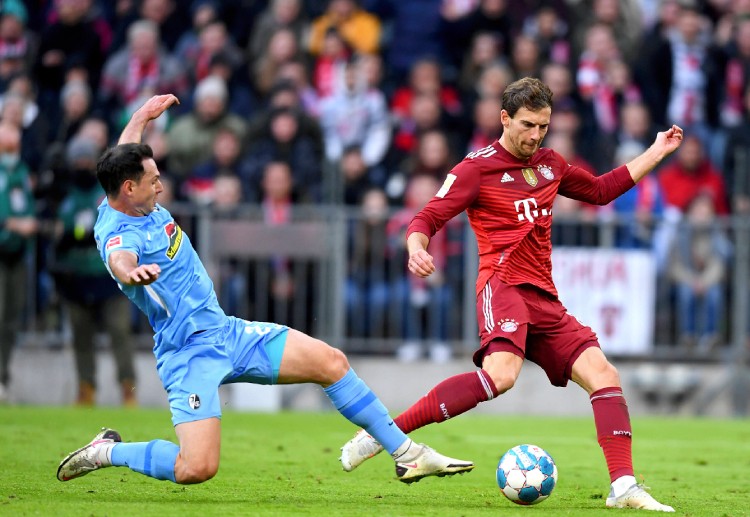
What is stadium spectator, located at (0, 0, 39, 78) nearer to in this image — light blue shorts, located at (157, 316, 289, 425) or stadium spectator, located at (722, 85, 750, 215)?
stadium spectator, located at (722, 85, 750, 215)

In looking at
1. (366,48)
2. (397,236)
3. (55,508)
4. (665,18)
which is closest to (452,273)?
(397,236)

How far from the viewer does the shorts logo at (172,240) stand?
314 inches

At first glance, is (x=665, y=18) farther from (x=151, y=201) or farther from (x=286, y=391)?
(x=151, y=201)

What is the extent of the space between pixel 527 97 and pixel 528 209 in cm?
69

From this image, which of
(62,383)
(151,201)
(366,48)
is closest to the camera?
(151,201)

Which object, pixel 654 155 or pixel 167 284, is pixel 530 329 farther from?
pixel 167 284

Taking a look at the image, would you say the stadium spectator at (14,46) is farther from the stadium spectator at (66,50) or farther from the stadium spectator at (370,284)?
the stadium spectator at (370,284)

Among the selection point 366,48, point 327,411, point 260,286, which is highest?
point 366,48

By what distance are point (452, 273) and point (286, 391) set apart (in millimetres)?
2413

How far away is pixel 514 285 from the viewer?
27.3 feet

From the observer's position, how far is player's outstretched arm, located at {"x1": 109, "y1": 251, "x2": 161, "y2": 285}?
7.04 m

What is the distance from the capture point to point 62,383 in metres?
16.2

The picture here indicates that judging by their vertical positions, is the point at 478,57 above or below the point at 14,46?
below

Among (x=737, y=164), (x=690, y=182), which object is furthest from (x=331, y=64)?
(x=737, y=164)
